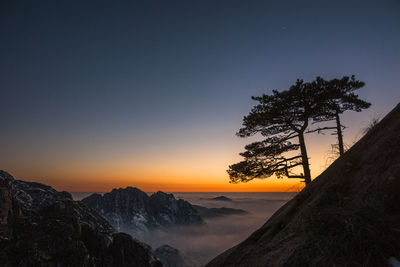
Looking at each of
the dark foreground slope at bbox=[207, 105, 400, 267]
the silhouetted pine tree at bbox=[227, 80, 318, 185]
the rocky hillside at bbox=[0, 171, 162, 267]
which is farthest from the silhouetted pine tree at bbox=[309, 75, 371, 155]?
the rocky hillside at bbox=[0, 171, 162, 267]

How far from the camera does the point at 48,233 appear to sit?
16.7 meters

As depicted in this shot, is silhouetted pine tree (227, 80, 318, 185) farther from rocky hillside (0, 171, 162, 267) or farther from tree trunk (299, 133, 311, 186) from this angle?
rocky hillside (0, 171, 162, 267)

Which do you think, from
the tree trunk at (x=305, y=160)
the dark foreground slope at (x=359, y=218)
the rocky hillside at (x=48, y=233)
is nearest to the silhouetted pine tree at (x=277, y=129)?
the tree trunk at (x=305, y=160)

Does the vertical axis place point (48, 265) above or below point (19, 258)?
below

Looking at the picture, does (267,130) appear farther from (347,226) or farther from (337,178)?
(347,226)

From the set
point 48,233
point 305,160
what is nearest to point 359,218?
point 305,160

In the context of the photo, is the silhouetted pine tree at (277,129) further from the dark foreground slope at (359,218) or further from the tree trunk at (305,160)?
the dark foreground slope at (359,218)

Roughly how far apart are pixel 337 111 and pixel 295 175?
611 centimetres

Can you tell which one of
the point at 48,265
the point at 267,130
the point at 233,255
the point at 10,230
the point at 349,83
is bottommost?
the point at 48,265

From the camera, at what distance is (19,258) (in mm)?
12977

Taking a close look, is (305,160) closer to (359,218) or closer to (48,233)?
(359,218)

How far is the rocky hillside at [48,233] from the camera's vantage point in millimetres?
12812

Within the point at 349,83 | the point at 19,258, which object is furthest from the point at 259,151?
the point at 19,258

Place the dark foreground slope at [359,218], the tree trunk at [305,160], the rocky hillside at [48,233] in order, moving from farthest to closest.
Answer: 1. the tree trunk at [305,160]
2. the rocky hillside at [48,233]
3. the dark foreground slope at [359,218]
